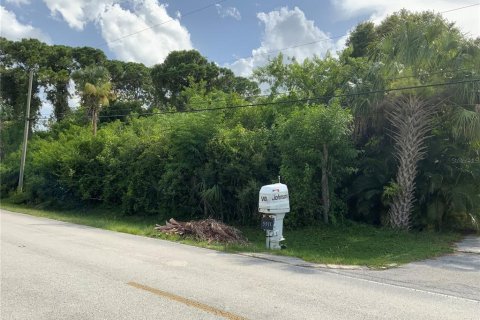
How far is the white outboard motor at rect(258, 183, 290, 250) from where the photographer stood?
10.3 metres

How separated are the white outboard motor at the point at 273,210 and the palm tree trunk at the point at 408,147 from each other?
4525 mm

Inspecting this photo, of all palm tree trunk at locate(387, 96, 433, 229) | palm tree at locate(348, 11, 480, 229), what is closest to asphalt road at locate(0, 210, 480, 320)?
palm tree trunk at locate(387, 96, 433, 229)

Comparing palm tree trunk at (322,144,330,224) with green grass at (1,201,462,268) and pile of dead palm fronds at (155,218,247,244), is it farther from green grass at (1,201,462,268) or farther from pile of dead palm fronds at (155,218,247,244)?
pile of dead palm fronds at (155,218,247,244)

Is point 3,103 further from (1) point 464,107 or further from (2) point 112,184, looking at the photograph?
(1) point 464,107

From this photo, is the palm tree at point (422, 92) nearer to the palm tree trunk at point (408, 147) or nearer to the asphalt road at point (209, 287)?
the palm tree trunk at point (408, 147)

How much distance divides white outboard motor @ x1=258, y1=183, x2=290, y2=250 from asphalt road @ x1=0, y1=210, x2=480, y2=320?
4.23 feet

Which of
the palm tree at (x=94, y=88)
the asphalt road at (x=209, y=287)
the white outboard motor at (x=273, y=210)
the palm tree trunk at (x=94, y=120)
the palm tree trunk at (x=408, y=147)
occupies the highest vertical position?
the palm tree at (x=94, y=88)

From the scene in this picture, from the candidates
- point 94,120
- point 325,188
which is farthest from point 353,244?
point 94,120

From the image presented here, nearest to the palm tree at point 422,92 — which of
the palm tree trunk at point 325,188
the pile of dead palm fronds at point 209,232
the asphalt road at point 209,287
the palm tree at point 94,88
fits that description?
the palm tree trunk at point 325,188

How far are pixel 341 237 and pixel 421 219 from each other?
2.97 m

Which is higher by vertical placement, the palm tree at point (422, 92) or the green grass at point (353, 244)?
the palm tree at point (422, 92)

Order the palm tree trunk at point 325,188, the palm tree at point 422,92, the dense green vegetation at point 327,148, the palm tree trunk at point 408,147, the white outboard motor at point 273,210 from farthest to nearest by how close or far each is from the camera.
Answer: the palm tree trunk at point 325,188 < the palm tree trunk at point 408,147 < the dense green vegetation at point 327,148 < the palm tree at point 422,92 < the white outboard motor at point 273,210

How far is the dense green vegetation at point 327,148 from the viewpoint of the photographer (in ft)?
41.0

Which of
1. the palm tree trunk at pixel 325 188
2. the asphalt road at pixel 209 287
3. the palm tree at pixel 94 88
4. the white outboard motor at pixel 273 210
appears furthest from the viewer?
the palm tree at pixel 94 88
